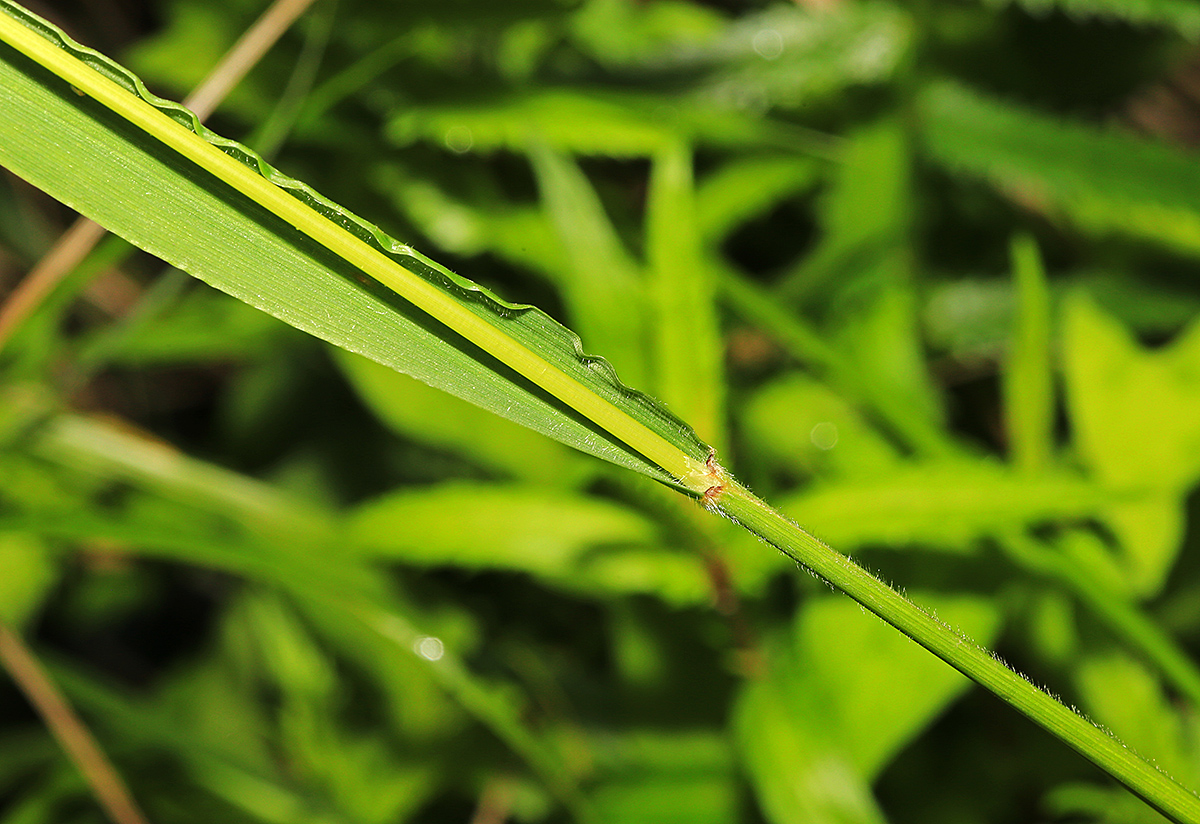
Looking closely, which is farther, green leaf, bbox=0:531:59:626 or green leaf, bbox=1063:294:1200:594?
green leaf, bbox=0:531:59:626

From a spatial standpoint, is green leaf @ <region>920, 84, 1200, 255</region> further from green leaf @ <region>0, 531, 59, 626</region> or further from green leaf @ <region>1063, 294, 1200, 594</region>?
green leaf @ <region>0, 531, 59, 626</region>

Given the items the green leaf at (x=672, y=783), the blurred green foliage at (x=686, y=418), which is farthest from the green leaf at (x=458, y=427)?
the green leaf at (x=672, y=783)

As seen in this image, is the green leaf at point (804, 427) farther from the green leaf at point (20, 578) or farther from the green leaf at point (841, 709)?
the green leaf at point (20, 578)

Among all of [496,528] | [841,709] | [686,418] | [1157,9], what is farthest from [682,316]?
[1157,9]

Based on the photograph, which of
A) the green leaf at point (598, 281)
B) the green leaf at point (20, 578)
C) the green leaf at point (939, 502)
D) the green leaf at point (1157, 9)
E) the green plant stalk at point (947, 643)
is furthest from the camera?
the green leaf at point (20, 578)

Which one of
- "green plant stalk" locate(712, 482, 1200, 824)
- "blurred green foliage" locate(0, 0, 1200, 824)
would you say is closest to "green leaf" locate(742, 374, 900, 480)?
"blurred green foliage" locate(0, 0, 1200, 824)
